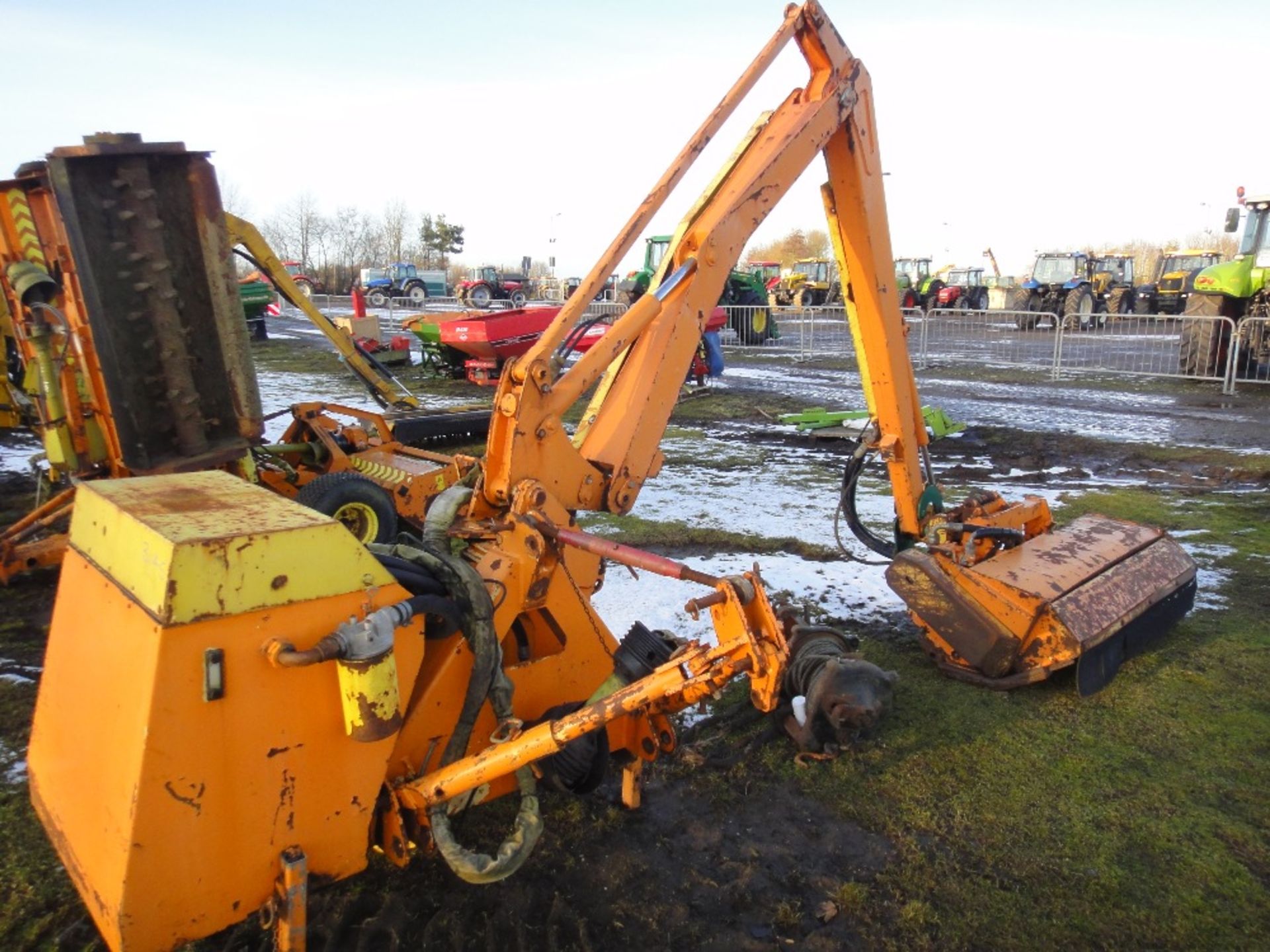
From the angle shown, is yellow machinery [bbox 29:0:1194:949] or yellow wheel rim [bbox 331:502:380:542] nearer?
yellow machinery [bbox 29:0:1194:949]

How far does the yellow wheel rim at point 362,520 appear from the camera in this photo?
526 centimetres

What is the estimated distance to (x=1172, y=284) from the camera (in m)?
28.4

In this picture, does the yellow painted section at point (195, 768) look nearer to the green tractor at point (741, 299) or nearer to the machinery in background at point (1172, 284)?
the green tractor at point (741, 299)

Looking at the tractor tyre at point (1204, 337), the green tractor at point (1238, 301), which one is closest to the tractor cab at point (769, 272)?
the tractor tyre at point (1204, 337)

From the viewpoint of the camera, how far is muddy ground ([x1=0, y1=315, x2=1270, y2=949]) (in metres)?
2.46

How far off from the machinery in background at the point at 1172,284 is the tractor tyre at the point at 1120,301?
757 mm

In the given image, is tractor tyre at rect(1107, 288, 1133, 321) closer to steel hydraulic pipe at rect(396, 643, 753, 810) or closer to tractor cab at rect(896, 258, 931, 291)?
tractor cab at rect(896, 258, 931, 291)

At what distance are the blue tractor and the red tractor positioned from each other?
1.64m

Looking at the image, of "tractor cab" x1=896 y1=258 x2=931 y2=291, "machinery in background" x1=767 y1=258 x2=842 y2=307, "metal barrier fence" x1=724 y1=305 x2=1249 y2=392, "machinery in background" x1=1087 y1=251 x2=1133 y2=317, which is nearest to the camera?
"metal barrier fence" x1=724 y1=305 x2=1249 y2=392

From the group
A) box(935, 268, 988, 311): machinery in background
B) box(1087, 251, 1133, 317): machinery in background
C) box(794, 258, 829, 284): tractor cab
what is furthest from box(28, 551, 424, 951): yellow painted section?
box(794, 258, 829, 284): tractor cab

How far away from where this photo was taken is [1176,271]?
2989 cm

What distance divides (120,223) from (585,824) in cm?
335

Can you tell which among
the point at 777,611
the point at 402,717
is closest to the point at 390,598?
the point at 402,717

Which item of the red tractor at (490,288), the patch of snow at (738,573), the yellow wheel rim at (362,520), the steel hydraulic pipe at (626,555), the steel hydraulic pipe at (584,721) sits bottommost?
the patch of snow at (738,573)
